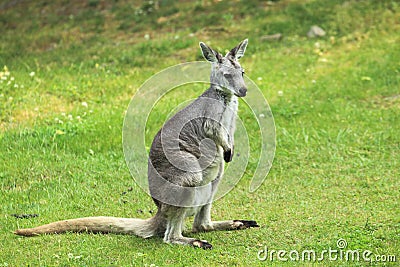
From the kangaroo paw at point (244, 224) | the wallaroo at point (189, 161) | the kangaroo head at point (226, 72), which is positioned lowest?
the kangaroo paw at point (244, 224)

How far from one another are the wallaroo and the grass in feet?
0.47

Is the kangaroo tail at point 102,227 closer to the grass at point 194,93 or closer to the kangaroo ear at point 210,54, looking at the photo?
the grass at point 194,93

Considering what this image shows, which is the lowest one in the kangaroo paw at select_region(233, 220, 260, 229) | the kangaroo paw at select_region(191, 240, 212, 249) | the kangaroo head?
the kangaroo paw at select_region(233, 220, 260, 229)

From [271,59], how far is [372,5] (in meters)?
2.68

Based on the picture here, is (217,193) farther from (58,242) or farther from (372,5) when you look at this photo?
(372,5)

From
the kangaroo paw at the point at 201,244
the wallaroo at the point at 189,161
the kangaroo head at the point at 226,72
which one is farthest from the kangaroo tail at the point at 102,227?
the kangaroo head at the point at 226,72

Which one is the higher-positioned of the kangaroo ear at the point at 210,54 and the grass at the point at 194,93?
the kangaroo ear at the point at 210,54

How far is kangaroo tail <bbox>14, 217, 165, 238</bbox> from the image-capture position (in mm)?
5617

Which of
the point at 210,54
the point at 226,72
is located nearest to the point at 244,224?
the point at 226,72

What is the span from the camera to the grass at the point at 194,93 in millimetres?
5582

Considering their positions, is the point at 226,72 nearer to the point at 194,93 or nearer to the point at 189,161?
the point at 189,161

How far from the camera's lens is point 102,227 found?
5668 mm

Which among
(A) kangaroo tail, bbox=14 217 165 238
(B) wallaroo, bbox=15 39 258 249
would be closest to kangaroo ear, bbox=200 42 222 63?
(B) wallaroo, bbox=15 39 258 249

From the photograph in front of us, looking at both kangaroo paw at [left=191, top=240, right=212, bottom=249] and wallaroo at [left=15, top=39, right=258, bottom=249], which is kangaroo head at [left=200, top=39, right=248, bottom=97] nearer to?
wallaroo at [left=15, top=39, right=258, bottom=249]
